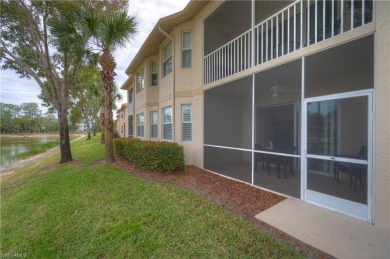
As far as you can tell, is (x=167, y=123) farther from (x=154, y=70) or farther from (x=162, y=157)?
(x=154, y=70)

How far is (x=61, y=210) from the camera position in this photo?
501cm

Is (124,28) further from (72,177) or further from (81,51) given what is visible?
(72,177)

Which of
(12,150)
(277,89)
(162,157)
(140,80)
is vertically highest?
(140,80)

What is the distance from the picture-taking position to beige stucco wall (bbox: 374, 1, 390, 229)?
10.7ft

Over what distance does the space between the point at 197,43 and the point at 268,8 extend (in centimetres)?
331

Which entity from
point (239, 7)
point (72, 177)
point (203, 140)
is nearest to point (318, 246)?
point (203, 140)

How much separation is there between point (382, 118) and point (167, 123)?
8381mm

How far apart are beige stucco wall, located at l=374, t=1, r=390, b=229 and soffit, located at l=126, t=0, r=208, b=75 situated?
6095mm

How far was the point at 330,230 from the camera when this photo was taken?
3.53 meters

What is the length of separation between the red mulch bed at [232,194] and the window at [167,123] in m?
2.84

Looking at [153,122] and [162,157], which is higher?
[153,122]

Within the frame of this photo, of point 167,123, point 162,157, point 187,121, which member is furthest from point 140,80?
point 162,157

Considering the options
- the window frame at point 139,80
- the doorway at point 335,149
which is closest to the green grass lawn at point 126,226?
the doorway at point 335,149

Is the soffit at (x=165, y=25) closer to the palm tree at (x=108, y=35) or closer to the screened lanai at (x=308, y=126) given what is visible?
the palm tree at (x=108, y=35)
